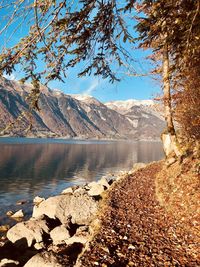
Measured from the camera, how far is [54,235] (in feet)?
39.3

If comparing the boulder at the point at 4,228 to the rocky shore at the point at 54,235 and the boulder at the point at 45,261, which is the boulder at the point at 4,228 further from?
the boulder at the point at 45,261

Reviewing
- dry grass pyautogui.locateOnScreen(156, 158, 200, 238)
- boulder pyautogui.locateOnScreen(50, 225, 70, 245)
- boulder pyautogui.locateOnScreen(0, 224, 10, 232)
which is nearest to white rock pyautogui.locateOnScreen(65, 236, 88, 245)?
boulder pyautogui.locateOnScreen(50, 225, 70, 245)

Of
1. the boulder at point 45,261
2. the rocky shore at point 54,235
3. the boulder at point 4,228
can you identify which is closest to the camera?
the boulder at point 45,261

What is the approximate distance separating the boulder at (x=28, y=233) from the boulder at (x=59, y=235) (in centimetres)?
81

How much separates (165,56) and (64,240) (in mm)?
10568

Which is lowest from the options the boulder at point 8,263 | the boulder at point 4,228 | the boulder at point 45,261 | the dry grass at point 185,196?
the boulder at point 4,228

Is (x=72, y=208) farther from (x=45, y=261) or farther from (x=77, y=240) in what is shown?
(x=45, y=261)

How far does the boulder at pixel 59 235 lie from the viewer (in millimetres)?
11433

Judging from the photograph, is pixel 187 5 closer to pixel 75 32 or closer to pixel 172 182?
pixel 75 32

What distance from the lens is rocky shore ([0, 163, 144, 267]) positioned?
8.74 metres

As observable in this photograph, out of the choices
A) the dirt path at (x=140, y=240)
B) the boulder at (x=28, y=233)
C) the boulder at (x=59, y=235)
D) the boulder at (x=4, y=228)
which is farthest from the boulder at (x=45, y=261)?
the boulder at (x=4, y=228)

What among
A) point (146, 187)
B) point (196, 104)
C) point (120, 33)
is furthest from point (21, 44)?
point (146, 187)

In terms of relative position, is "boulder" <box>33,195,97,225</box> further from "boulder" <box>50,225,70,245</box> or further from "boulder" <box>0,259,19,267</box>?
"boulder" <box>0,259,19,267</box>

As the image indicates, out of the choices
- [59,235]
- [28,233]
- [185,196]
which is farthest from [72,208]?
[185,196]
